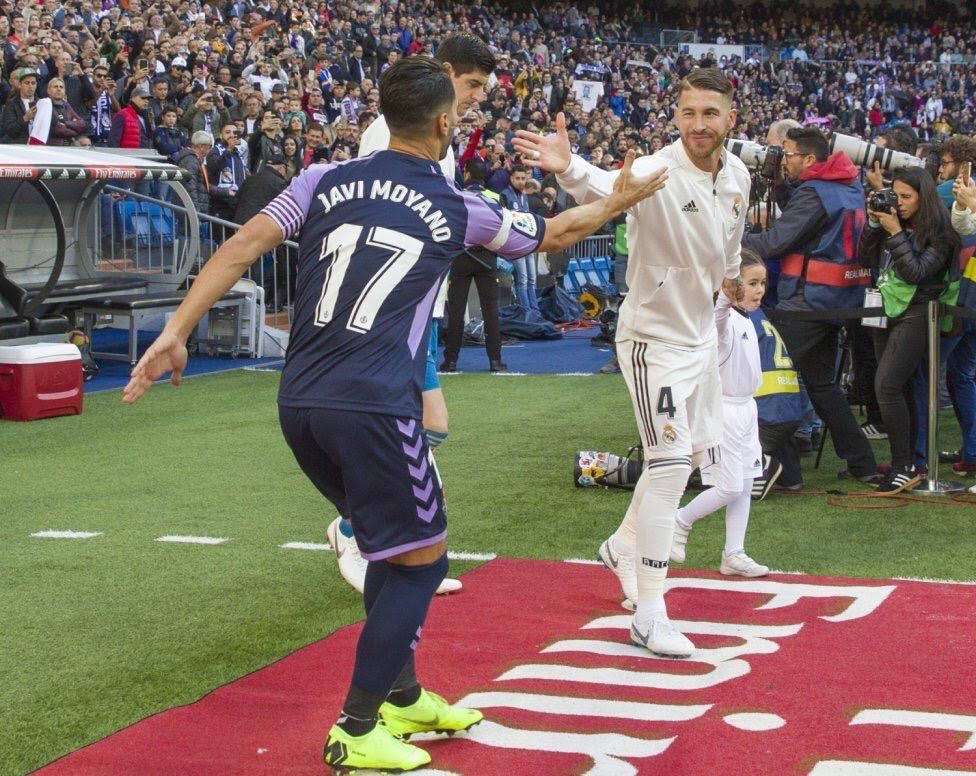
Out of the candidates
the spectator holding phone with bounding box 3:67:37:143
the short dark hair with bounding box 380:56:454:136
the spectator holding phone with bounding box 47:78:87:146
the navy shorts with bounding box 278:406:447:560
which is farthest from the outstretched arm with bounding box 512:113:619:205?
the spectator holding phone with bounding box 47:78:87:146

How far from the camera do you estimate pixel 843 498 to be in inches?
292

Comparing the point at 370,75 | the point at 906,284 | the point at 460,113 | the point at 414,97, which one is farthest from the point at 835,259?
the point at 370,75

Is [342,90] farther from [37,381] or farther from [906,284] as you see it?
[906,284]

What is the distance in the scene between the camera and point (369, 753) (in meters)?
3.52

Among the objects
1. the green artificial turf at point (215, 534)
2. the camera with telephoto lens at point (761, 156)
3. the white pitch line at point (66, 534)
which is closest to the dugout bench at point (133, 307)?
the green artificial turf at point (215, 534)

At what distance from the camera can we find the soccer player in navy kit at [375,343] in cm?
348

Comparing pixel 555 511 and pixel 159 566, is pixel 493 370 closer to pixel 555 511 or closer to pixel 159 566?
pixel 555 511

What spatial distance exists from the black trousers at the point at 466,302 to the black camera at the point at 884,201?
17.7ft

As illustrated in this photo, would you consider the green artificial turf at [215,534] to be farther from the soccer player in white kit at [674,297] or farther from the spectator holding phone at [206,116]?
the spectator holding phone at [206,116]

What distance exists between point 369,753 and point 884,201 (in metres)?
5.22

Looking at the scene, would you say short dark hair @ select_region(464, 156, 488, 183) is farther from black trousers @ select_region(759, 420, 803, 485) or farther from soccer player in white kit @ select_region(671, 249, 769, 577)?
soccer player in white kit @ select_region(671, 249, 769, 577)

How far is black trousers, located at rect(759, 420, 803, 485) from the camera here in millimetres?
7516

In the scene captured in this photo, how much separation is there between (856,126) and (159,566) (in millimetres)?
33217

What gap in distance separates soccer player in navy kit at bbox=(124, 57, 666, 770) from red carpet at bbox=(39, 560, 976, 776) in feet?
1.42
